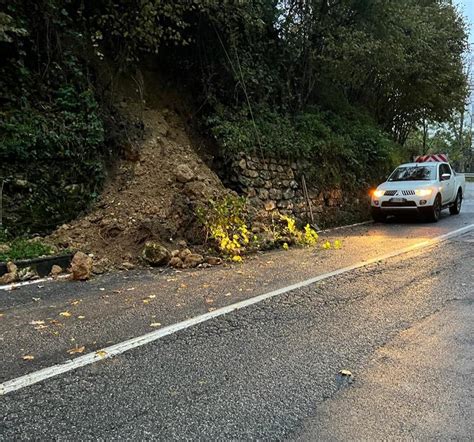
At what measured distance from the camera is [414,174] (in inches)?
587

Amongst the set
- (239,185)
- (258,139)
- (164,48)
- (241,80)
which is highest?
(164,48)

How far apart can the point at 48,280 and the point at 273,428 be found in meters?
4.69

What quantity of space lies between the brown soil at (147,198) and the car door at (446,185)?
7.45 m

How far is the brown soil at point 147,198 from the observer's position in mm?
8172

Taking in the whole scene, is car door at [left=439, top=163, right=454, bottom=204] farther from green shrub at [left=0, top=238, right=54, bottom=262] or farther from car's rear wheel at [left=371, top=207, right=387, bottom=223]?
green shrub at [left=0, top=238, right=54, bottom=262]

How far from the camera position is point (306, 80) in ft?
49.7

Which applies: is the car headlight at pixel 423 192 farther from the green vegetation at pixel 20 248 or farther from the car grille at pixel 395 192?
the green vegetation at pixel 20 248

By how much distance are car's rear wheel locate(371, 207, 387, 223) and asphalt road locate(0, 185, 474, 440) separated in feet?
26.7

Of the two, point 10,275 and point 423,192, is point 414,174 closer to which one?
point 423,192

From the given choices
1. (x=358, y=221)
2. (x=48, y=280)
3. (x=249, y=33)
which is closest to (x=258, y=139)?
(x=249, y=33)

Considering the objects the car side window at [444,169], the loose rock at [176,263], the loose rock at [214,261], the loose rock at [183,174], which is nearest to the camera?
the loose rock at [176,263]

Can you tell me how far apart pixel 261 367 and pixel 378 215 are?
11516 mm

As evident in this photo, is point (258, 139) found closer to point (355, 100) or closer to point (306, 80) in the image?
point (306, 80)

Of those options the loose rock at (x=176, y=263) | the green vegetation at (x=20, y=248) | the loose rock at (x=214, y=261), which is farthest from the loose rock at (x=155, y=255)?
the green vegetation at (x=20, y=248)
